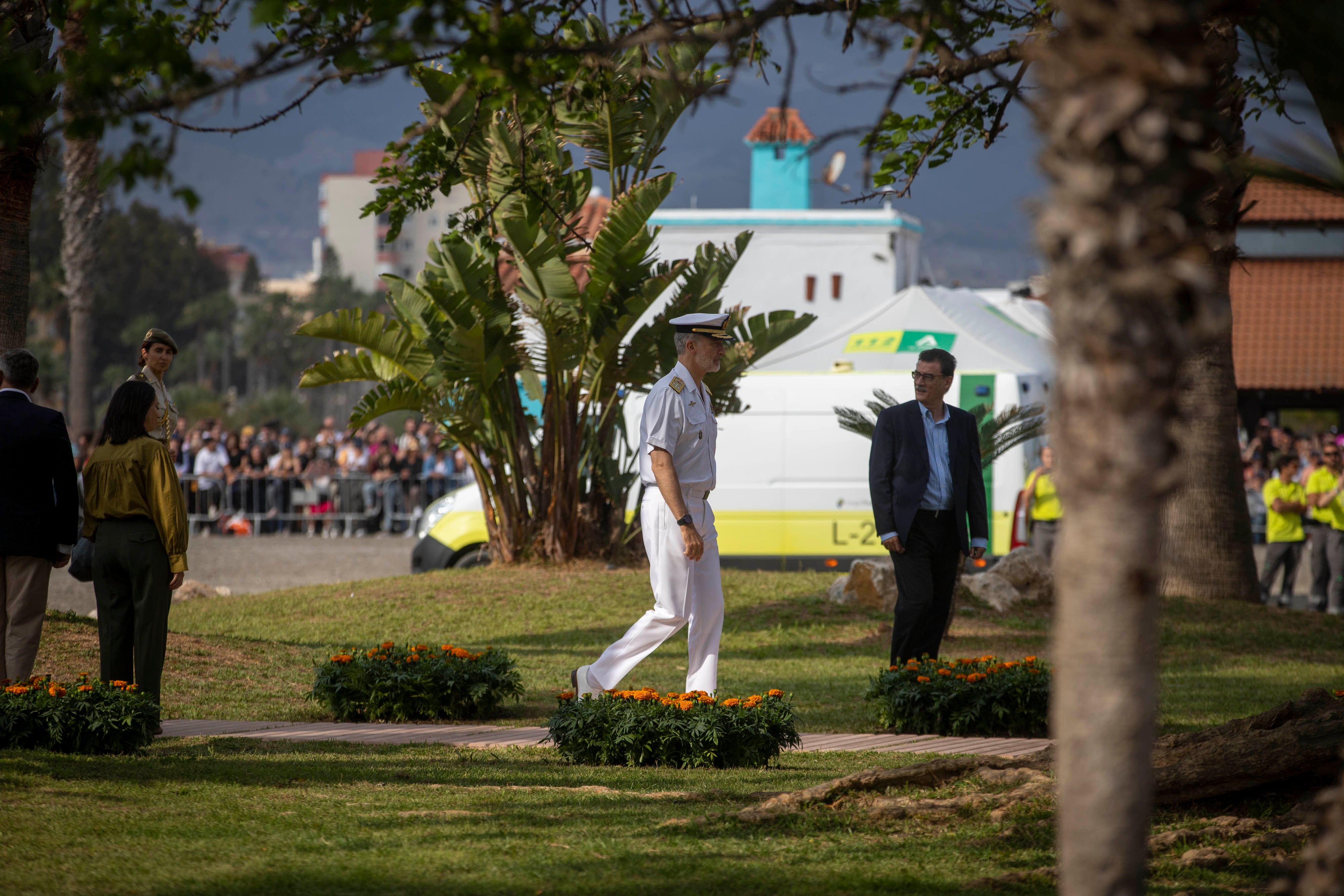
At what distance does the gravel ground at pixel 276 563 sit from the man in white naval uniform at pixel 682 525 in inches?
394

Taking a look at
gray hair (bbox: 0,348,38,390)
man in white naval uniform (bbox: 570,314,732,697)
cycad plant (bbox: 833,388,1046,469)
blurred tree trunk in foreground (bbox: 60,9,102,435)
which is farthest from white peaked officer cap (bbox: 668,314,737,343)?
blurred tree trunk in foreground (bbox: 60,9,102,435)

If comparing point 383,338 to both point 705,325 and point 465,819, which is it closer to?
point 705,325

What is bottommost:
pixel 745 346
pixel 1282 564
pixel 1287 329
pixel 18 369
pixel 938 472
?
pixel 1282 564

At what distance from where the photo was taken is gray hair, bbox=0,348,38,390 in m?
7.60

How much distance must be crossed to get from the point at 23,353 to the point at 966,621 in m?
9.65

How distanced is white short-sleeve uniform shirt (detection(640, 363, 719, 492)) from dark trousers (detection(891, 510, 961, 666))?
61.1 inches

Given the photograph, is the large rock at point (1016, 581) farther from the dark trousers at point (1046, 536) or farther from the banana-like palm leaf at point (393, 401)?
the banana-like palm leaf at point (393, 401)

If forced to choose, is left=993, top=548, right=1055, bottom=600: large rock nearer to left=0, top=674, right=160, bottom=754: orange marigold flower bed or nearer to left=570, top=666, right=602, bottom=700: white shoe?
left=570, top=666, right=602, bottom=700: white shoe

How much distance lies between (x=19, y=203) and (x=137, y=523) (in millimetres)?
3949

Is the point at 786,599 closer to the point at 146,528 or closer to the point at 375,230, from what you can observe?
the point at 146,528

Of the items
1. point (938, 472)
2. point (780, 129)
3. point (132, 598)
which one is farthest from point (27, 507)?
point (938, 472)

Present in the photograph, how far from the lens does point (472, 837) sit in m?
4.93

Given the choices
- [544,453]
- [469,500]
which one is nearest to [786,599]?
[544,453]

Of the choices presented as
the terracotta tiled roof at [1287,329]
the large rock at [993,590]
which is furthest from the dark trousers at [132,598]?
the terracotta tiled roof at [1287,329]
